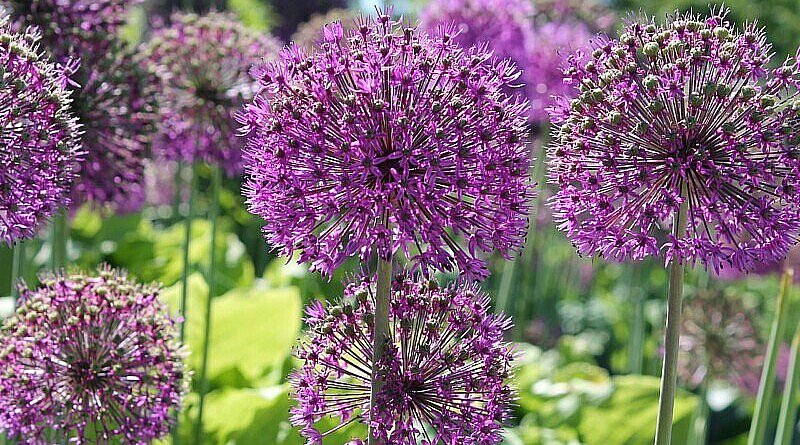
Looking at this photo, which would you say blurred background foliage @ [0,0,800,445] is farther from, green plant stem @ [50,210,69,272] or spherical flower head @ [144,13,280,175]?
spherical flower head @ [144,13,280,175]

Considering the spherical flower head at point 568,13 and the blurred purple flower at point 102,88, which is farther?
the spherical flower head at point 568,13

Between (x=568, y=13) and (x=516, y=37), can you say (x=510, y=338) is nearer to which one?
(x=516, y=37)

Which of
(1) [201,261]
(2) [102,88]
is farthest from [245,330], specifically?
(2) [102,88]

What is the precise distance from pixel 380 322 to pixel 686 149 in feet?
2.53

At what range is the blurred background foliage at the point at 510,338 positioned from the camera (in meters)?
3.95

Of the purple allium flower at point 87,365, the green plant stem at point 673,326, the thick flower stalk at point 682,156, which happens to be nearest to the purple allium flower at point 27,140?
the purple allium flower at point 87,365

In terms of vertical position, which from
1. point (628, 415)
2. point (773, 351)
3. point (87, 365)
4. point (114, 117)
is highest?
→ point (114, 117)

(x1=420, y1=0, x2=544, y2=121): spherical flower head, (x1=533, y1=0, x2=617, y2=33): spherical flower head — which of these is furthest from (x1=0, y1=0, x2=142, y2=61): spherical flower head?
(x1=533, y1=0, x2=617, y2=33): spherical flower head

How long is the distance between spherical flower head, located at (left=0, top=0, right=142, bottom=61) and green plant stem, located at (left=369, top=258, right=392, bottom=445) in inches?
63.4

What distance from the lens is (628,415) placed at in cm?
410

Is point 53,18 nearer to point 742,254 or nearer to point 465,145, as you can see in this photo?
point 465,145

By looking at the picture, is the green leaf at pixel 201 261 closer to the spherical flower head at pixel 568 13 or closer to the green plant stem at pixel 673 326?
the spherical flower head at pixel 568 13

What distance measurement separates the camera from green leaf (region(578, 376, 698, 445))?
4.09 metres

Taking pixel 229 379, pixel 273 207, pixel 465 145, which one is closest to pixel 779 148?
pixel 465 145
